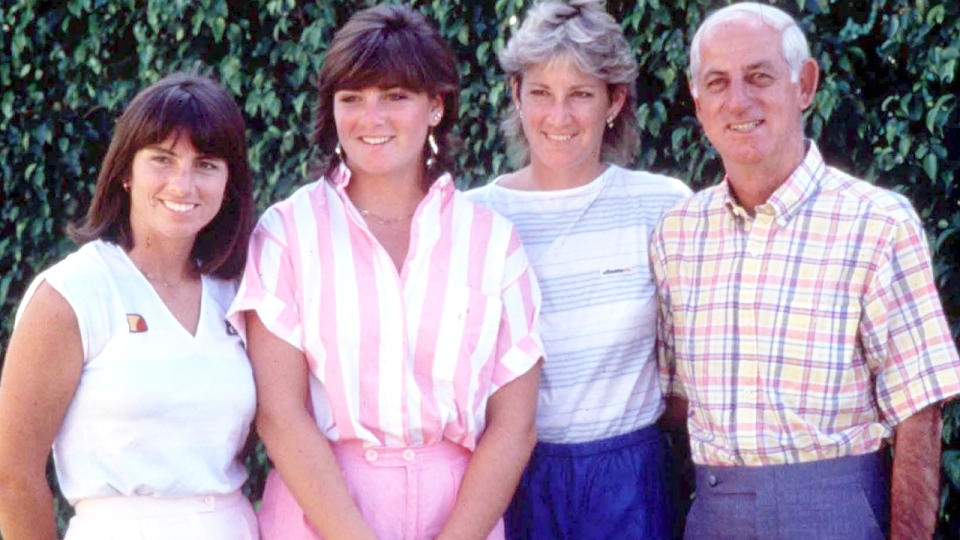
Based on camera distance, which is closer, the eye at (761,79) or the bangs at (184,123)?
the bangs at (184,123)

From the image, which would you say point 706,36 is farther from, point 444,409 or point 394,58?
point 444,409

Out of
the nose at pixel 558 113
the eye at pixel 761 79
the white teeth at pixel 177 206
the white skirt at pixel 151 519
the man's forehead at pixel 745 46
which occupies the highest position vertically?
the man's forehead at pixel 745 46

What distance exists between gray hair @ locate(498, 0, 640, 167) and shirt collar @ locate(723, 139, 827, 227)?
0.57 meters

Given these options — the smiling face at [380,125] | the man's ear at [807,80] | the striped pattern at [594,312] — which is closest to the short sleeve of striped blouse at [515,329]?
the striped pattern at [594,312]

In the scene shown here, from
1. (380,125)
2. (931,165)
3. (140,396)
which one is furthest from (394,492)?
(931,165)

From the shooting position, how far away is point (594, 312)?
3035 mm

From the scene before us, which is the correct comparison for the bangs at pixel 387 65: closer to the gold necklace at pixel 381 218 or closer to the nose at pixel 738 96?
the gold necklace at pixel 381 218

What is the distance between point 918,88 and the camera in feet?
11.2

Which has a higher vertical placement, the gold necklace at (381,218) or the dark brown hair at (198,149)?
the dark brown hair at (198,149)

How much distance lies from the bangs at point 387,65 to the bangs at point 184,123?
288 millimetres

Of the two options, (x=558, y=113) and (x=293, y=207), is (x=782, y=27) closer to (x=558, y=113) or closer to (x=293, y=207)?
(x=558, y=113)

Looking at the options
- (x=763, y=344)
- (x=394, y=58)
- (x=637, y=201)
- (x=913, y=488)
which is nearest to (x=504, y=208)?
(x=637, y=201)

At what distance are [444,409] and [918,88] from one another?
64.3 inches

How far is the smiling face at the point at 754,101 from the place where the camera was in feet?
9.32
